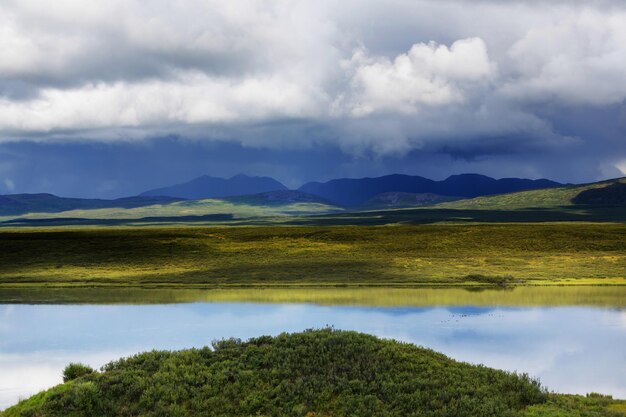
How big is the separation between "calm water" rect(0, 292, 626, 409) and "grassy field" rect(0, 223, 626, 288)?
2021 centimetres

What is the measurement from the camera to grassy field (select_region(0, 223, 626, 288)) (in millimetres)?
77562

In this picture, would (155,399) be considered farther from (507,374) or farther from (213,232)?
(213,232)

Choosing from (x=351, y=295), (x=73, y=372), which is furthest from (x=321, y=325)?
(x=73, y=372)

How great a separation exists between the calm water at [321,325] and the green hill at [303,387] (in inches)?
311

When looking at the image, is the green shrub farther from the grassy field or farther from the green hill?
the grassy field

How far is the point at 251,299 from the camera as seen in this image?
62.0 metres

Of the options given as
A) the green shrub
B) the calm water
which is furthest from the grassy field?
the green shrub

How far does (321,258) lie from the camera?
9044 cm

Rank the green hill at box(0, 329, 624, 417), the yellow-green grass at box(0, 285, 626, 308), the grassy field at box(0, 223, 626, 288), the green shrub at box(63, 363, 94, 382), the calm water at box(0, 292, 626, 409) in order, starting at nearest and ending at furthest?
the green hill at box(0, 329, 624, 417), the green shrub at box(63, 363, 94, 382), the calm water at box(0, 292, 626, 409), the yellow-green grass at box(0, 285, 626, 308), the grassy field at box(0, 223, 626, 288)

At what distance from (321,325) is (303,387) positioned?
24682mm

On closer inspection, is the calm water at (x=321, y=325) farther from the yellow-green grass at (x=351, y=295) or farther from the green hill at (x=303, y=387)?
the green hill at (x=303, y=387)

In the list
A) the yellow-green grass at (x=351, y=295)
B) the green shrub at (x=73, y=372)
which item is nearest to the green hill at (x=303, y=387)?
the green shrub at (x=73, y=372)

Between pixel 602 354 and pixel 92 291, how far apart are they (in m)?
54.3

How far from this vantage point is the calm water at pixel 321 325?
3136 cm
